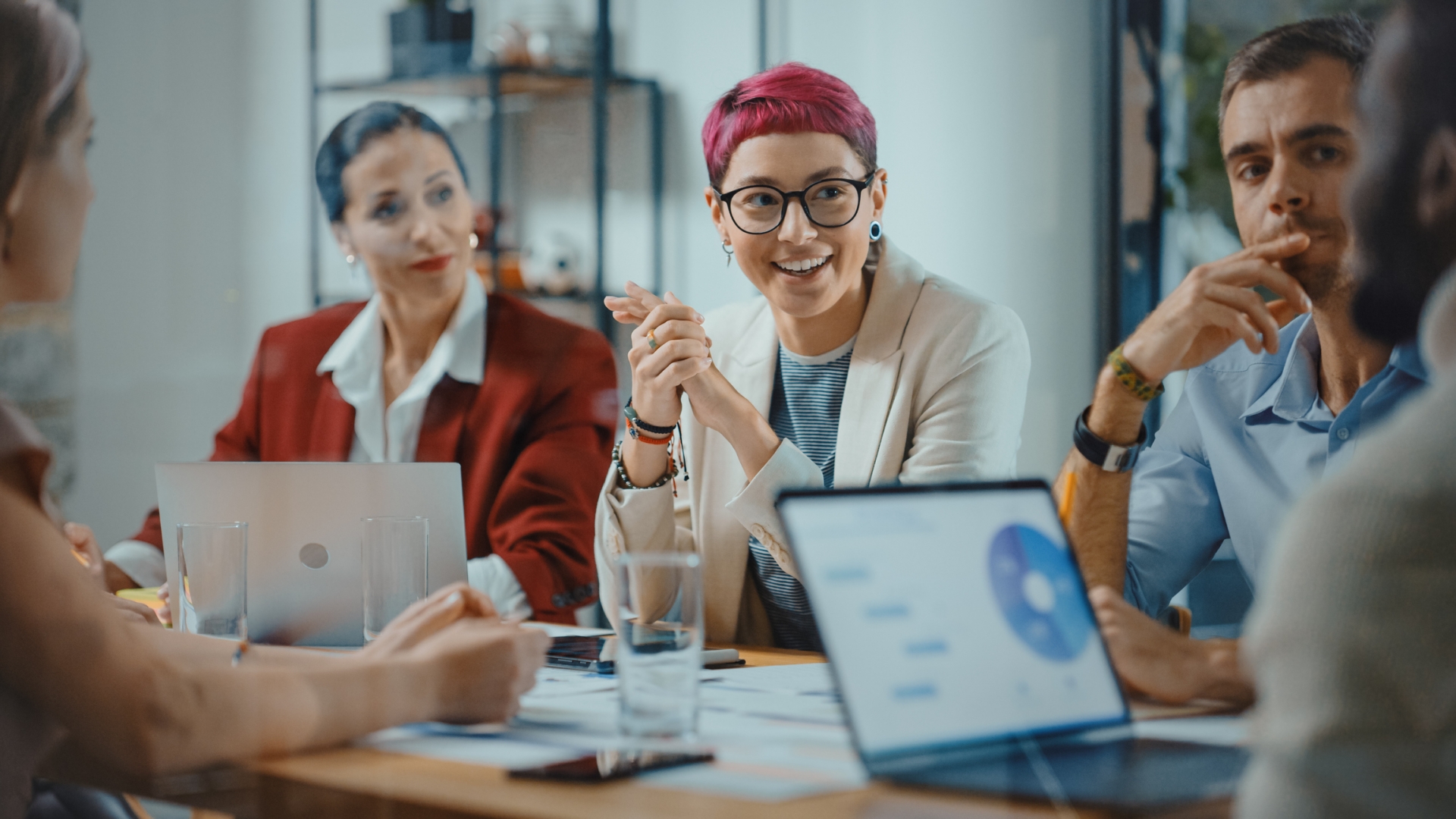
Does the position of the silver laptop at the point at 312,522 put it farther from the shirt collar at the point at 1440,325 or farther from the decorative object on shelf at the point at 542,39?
the decorative object on shelf at the point at 542,39

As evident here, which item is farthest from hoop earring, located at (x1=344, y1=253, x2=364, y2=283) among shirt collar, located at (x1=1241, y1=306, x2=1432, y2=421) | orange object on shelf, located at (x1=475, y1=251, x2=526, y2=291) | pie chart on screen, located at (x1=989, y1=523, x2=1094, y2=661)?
pie chart on screen, located at (x1=989, y1=523, x2=1094, y2=661)

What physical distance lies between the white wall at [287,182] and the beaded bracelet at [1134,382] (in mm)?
531

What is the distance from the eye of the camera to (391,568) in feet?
4.09

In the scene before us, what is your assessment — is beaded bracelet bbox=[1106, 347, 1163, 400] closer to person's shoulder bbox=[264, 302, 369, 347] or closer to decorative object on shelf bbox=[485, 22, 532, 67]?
person's shoulder bbox=[264, 302, 369, 347]

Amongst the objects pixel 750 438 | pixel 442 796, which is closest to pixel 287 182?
pixel 750 438

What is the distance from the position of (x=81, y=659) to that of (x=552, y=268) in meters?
2.26

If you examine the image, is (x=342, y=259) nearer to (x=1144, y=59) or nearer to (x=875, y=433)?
(x=875, y=433)

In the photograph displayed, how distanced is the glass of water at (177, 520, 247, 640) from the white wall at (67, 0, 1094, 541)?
65cm

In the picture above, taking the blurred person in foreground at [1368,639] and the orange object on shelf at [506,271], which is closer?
the blurred person in foreground at [1368,639]

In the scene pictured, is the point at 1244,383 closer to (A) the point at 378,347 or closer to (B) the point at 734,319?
(B) the point at 734,319

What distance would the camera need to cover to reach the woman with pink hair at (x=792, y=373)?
1.61 metres

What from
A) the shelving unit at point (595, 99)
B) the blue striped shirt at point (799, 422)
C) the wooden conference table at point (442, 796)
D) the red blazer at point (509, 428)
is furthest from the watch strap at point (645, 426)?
the shelving unit at point (595, 99)

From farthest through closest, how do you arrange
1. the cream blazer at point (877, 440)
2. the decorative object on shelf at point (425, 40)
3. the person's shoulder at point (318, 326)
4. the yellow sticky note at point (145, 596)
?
the decorative object on shelf at point (425, 40)
the person's shoulder at point (318, 326)
the cream blazer at point (877, 440)
the yellow sticky note at point (145, 596)

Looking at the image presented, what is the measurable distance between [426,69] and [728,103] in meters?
1.39
